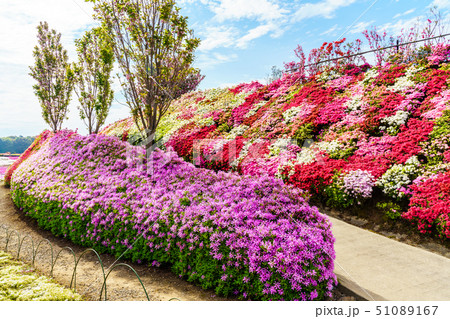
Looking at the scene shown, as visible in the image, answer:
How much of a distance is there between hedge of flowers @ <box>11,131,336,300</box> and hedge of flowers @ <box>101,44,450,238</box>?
329 cm

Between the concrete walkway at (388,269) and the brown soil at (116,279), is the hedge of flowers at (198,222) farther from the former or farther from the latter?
the concrete walkway at (388,269)

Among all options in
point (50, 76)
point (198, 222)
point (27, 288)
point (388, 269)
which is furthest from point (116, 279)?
point (50, 76)

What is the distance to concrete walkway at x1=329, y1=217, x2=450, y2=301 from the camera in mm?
3924

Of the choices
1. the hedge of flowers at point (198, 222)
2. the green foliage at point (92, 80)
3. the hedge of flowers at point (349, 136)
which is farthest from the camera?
the green foliage at point (92, 80)

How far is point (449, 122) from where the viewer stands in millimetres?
7594

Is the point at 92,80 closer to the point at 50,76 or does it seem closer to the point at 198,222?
the point at 50,76

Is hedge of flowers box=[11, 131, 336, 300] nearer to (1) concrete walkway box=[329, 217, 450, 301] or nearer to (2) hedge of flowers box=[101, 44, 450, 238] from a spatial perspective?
(1) concrete walkway box=[329, 217, 450, 301]

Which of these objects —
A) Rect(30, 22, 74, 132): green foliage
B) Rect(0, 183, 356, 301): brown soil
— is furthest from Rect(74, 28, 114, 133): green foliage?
Rect(0, 183, 356, 301): brown soil

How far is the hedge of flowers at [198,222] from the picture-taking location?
3709 mm

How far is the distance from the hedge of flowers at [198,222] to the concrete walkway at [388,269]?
690 mm

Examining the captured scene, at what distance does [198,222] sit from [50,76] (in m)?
15.2

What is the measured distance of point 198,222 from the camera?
4.57 metres

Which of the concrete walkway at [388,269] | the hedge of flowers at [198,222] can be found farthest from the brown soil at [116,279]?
the concrete walkway at [388,269]
